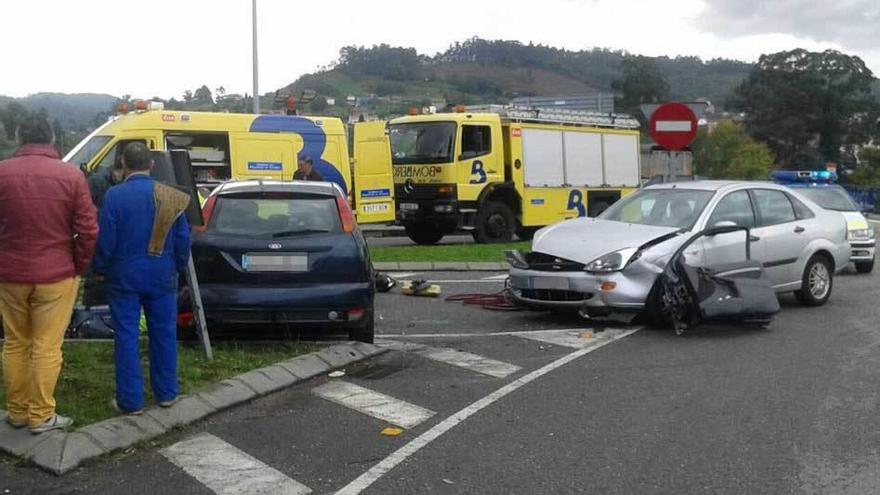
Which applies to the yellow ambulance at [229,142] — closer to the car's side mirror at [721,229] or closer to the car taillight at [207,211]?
the car taillight at [207,211]

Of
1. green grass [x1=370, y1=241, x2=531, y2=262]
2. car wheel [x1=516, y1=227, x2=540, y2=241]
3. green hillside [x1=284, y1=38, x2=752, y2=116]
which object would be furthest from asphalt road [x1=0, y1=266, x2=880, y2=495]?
green hillside [x1=284, y1=38, x2=752, y2=116]

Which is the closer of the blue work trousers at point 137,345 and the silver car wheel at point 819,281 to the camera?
the blue work trousers at point 137,345

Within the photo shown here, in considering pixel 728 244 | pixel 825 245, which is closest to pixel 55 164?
pixel 728 244

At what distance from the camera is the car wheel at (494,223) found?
21.2 metres

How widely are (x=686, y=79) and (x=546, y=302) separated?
84.7 meters

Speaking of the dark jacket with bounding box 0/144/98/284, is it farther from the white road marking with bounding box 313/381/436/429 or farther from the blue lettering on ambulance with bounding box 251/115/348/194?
the blue lettering on ambulance with bounding box 251/115/348/194

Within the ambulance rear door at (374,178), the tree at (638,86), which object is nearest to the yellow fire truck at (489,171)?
the ambulance rear door at (374,178)

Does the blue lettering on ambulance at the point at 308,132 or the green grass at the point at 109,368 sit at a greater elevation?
the blue lettering on ambulance at the point at 308,132

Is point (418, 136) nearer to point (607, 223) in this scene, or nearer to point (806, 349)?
point (607, 223)

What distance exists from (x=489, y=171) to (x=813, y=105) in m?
72.1

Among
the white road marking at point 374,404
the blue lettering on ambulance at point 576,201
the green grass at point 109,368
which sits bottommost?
the white road marking at point 374,404

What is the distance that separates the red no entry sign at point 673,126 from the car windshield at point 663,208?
9.05ft

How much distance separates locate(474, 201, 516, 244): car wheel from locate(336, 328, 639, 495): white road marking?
1186cm

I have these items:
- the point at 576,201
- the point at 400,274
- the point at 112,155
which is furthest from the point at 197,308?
the point at 576,201
